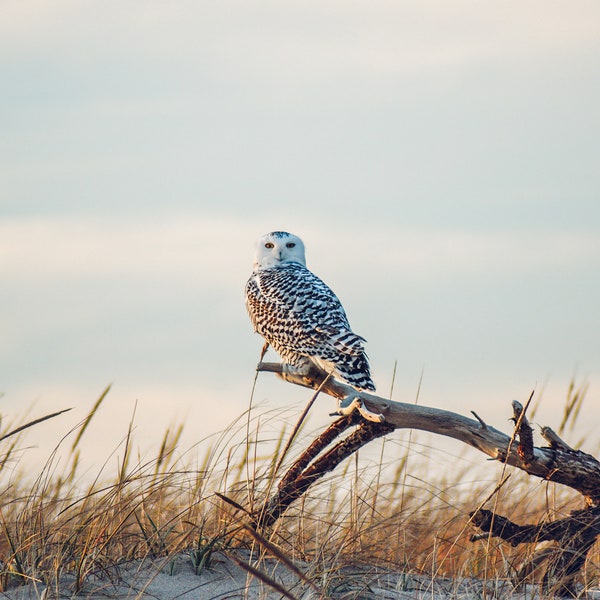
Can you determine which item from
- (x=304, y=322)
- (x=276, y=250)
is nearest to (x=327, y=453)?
(x=304, y=322)

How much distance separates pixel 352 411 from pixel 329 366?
0.86 meters

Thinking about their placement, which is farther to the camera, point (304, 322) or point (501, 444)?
point (304, 322)

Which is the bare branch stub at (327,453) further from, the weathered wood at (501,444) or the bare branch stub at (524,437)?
the bare branch stub at (524,437)

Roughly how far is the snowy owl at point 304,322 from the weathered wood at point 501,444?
2.02 ft

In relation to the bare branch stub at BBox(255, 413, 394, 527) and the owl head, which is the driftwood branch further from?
the owl head

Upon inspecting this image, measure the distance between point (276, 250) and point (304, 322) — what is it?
1.10 metres

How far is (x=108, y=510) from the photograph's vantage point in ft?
12.3

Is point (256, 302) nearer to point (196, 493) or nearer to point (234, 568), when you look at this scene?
point (196, 493)

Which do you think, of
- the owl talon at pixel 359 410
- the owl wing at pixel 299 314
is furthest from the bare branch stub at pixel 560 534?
the owl wing at pixel 299 314

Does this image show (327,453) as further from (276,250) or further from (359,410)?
(276,250)

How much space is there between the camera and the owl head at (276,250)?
629cm

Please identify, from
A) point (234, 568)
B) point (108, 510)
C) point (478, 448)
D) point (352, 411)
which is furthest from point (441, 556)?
point (108, 510)

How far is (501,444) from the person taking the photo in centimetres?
435

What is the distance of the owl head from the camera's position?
20.6ft
